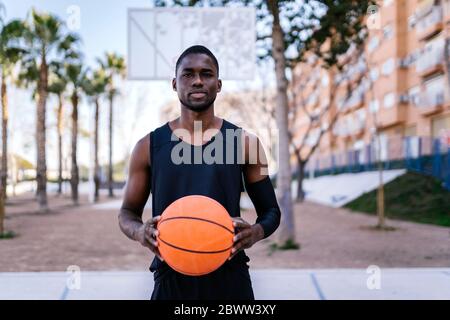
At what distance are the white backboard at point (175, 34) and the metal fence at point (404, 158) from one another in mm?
7034

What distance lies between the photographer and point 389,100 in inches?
1422

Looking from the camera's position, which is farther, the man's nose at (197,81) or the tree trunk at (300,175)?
the tree trunk at (300,175)

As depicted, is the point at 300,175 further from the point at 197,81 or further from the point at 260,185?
the point at 197,81

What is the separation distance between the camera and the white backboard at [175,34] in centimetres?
1166

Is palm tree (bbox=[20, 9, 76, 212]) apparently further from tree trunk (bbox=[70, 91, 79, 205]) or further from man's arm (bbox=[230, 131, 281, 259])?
man's arm (bbox=[230, 131, 281, 259])

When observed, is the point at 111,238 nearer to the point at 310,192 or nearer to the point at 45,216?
the point at 45,216

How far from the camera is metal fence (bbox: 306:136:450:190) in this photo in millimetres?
21172

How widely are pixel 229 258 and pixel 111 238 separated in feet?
40.3

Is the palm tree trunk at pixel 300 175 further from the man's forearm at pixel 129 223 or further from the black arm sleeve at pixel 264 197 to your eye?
the man's forearm at pixel 129 223

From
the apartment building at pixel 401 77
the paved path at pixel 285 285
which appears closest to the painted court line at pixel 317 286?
the paved path at pixel 285 285

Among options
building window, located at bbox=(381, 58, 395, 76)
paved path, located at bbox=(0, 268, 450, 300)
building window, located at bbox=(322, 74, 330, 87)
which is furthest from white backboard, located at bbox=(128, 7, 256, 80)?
building window, located at bbox=(322, 74, 330, 87)

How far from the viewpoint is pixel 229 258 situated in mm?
2346

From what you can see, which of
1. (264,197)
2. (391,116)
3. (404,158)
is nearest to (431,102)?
(391,116)
